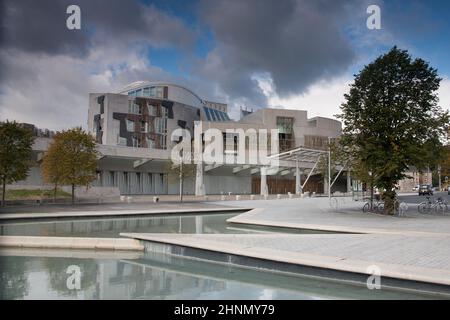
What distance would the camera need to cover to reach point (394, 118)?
61.7 ft

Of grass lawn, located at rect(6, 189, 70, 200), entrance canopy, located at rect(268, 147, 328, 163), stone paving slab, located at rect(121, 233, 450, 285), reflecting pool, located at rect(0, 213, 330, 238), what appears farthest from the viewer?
entrance canopy, located at rect(268, 147, 328, 163)

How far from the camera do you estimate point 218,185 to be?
53156 mm

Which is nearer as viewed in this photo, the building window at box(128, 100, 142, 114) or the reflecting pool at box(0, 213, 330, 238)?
the reflecting pool at box(0, 213, 330, 238)

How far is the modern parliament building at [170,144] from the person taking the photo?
4381cm

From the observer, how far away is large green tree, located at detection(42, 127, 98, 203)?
26406 millimetres

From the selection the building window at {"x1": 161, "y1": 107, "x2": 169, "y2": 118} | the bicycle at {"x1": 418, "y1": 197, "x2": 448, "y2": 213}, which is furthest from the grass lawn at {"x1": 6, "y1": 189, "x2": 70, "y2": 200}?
the building window at {"x1": 161, "y1": 107, "x2": 169, "y2": 118}

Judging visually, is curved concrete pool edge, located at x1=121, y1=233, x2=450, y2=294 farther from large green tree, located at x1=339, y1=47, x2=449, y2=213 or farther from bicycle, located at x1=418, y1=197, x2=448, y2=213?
bicycle, located at x1=418, y1=197, x2=448, y2=213

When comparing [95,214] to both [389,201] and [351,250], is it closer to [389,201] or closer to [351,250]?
[351,250]

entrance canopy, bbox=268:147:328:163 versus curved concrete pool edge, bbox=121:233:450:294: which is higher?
entrance canopy, bbox=268:147:328:163

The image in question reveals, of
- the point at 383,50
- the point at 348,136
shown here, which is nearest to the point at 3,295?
the point at 348,136

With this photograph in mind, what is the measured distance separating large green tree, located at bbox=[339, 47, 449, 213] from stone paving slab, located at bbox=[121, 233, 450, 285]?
801cm

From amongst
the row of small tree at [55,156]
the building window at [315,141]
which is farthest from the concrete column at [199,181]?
the building window at [315,141]

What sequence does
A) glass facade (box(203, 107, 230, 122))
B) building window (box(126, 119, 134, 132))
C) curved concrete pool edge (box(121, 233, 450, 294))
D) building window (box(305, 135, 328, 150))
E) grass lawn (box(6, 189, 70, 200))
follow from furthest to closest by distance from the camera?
glass facade (box(203, 107, 230, 122)) < building window (box(305, 135, 328, 150)) < building window (box(126, 119, 134, 132)) < grass lawn (box(6, 189, 70, 200)) < curved concrete pool edge (box(121, 233, 450, 294))

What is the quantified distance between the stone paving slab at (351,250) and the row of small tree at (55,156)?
15.6 metres
